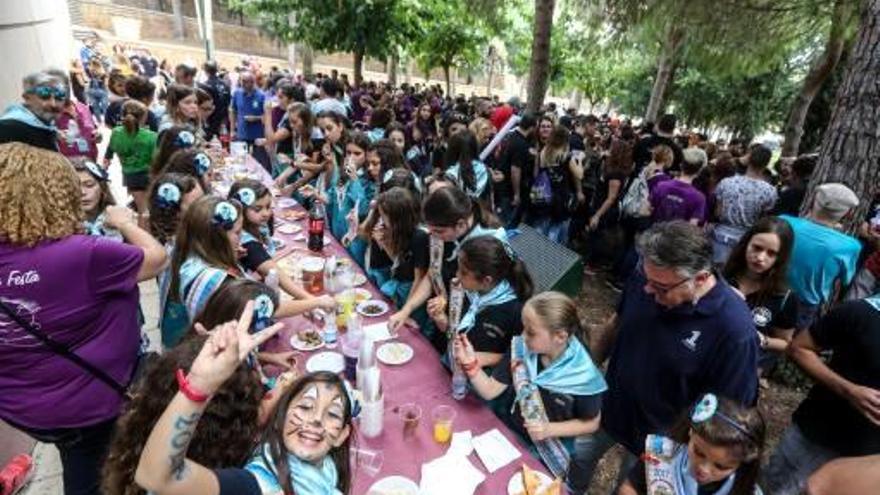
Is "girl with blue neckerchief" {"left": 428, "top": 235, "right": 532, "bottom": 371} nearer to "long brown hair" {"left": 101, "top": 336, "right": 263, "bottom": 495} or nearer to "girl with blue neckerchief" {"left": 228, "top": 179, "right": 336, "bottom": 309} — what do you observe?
"girl with blue neckerchief" {"left": 228, "top": 179, "right": 336, "bottom": 309}

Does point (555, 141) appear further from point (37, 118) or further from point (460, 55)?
point (460, 55)

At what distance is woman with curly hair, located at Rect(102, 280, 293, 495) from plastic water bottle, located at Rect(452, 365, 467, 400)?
3.65 ft

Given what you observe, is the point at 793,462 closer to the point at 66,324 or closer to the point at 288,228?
the point at 66,324

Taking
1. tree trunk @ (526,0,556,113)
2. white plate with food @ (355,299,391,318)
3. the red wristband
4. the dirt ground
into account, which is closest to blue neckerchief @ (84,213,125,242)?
white plate with food @ (355,299,391,318)

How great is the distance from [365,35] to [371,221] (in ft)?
28.8

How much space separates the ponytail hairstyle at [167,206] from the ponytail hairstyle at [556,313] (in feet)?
8.24

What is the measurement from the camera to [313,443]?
5.77 ft

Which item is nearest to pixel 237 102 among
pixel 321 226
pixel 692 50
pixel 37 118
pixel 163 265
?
pixel 37 118

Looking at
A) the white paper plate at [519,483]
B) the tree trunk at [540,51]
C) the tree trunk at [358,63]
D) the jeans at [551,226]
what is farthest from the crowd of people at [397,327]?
the tree trunk at [358,63]

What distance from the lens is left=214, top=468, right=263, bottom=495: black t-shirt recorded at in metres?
1.50

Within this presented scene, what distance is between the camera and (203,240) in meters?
2.76

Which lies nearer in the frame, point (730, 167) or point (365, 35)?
point (730, 167)

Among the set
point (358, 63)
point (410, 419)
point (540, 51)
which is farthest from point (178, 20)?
point (410, 419)

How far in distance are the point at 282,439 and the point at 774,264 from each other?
3035 mm
